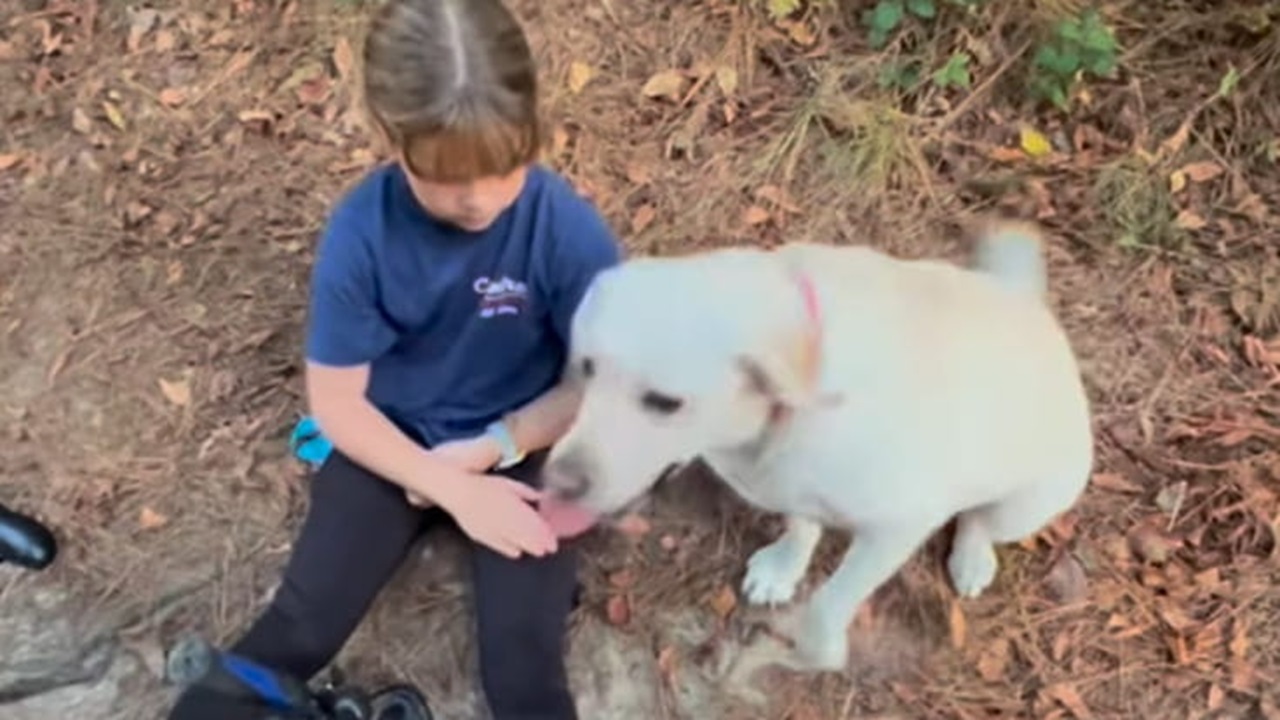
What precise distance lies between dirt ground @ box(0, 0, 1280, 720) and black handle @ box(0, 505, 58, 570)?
0.46ft

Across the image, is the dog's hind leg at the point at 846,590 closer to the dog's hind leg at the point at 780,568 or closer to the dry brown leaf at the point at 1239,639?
the dog's hind leg at the point at 780,568

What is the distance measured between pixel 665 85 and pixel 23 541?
4.51ft

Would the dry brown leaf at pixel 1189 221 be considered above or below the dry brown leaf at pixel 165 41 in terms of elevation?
below

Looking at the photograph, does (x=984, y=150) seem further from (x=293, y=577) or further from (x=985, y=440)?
(x=293, y=577)

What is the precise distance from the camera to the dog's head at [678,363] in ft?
5.69

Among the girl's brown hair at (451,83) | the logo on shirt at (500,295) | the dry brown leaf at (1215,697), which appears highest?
the girl's brown hair at (451,83)

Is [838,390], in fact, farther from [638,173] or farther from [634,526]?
[638,173]

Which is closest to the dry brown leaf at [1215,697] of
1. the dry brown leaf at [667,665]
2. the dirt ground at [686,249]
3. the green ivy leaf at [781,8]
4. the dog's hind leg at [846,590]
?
the dirt ground at [686,249]

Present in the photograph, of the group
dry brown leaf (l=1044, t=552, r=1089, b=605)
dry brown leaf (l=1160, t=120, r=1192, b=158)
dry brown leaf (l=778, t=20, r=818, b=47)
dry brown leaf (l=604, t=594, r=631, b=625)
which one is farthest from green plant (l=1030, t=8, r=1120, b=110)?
dry brown leaf (l=604, t=594, r=631, b=625)

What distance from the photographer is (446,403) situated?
2.25m

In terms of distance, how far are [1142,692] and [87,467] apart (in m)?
1.66

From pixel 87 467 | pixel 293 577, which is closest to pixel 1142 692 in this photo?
pixel 293 577

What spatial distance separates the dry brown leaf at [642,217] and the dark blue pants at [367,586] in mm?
702

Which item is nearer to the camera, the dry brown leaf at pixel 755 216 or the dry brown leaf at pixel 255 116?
the dry brown leaf at pixel 755 216
